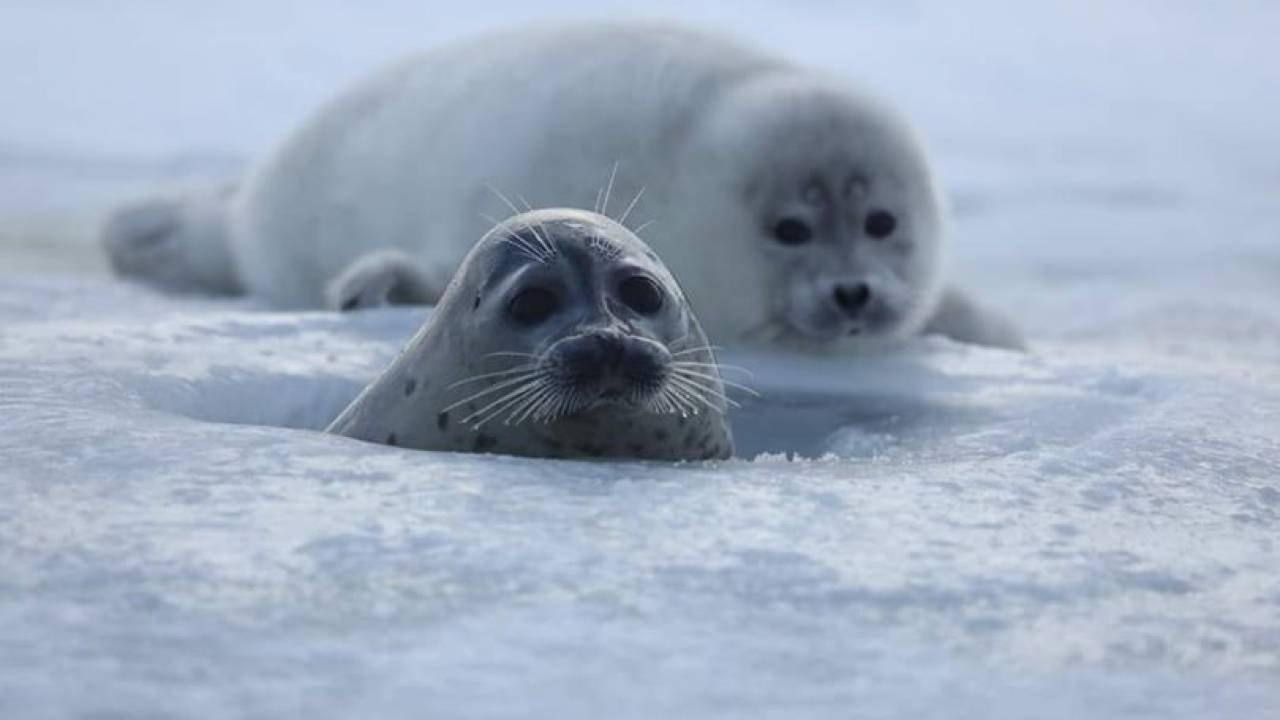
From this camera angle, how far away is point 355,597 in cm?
166

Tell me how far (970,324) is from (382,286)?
1.46 m

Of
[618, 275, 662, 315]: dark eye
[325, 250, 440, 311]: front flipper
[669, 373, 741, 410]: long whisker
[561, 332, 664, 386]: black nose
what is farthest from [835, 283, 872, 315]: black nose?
[561, 332, 664, 386]: black nose

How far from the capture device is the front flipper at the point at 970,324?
465cm

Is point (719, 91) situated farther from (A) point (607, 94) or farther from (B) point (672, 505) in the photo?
(B) point (672, 505)

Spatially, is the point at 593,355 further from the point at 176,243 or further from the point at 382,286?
the point at 176,243

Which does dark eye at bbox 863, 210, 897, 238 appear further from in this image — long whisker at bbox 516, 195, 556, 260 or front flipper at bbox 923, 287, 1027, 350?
long whisker at bbox 516, 195, 556, 260

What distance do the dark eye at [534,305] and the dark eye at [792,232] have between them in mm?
1851

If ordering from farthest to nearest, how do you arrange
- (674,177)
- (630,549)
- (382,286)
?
(674,177)
(382,286)
(630,549)

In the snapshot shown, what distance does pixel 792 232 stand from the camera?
14.0 feet

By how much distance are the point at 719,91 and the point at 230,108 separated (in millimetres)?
9126

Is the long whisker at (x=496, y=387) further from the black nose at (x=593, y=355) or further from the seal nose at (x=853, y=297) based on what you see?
the seal nose at (x=853, y=297)

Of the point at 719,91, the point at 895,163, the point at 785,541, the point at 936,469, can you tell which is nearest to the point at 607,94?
the point at 719,91

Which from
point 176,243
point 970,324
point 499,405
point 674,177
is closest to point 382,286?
point 674,177

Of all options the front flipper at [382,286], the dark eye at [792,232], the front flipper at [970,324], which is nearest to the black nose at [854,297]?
the dark eye at [792,232]
